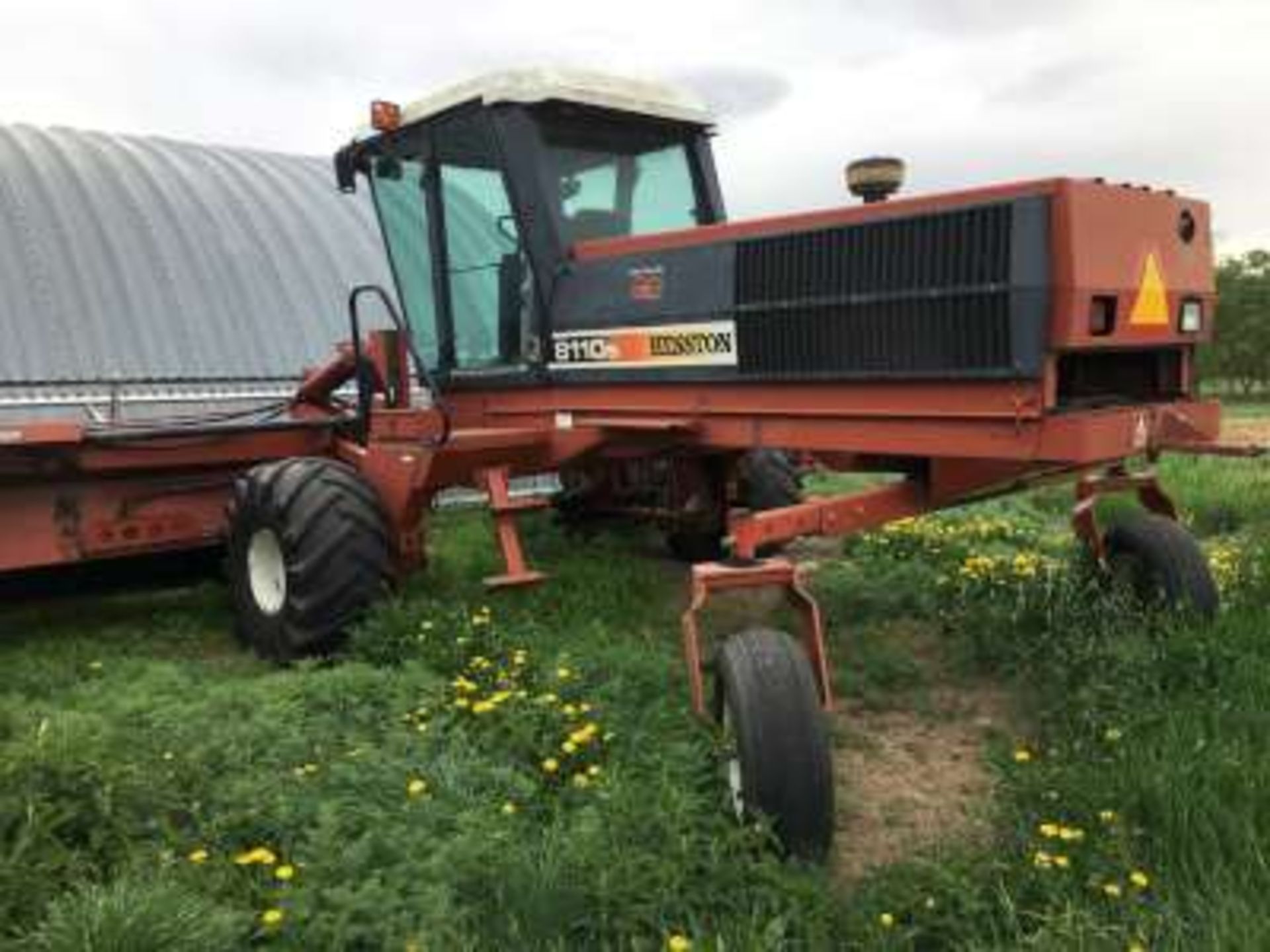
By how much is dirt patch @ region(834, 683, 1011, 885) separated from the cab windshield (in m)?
2.53

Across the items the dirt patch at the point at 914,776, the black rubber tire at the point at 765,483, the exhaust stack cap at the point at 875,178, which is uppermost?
the exhaust stack cap at the point at 875,178

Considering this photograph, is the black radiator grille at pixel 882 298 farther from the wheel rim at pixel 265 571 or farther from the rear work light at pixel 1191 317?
the wheel rim at pixel 265 571

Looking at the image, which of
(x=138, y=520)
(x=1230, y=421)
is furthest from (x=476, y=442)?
(x=1230, y=421)

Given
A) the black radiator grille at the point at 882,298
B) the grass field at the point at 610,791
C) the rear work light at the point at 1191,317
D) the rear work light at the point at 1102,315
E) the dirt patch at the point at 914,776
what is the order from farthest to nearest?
1. the rear work light at the point at 1191,317
2. the black radiator grille at the point at 882,298
3. the rear work light at the point at 1102,315
4. the dirt patch at the point at 914,776
5. the grass field at the point at 610,791

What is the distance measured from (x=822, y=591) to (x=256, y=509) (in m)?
2.95

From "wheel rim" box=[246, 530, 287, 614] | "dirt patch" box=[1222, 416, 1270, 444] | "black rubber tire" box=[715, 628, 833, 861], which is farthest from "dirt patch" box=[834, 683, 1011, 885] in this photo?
"dirt patch" box=[1222, 416, 1270, 444]

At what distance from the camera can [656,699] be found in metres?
4.69

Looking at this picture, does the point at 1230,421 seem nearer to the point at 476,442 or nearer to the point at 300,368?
the point at 300,368

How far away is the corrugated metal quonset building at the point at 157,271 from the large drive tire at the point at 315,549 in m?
4.41

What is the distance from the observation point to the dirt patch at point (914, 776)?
3.79 m

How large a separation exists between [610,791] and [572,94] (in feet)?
11.1

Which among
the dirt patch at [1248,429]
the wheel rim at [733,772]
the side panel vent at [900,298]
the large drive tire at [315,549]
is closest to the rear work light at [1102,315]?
the side panel vent at [900,298]

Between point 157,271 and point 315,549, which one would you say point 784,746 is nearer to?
point 315,549

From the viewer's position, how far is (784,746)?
3.61 metres
